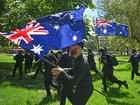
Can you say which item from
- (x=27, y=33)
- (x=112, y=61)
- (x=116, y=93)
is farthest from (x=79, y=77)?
(x=116, y=93)

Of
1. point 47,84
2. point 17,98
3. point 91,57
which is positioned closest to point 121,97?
point 47,84

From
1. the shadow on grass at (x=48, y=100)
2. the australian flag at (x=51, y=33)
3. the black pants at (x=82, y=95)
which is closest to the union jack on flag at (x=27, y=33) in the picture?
the australian flag at (x=51, y=33)

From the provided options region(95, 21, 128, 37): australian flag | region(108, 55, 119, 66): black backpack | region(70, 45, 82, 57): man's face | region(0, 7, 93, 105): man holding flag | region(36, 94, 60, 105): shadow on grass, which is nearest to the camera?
region(70, 45, 82, 57): man's face

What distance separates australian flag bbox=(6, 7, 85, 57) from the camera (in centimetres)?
1041

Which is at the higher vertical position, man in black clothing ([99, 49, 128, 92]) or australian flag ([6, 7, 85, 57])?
australian flag ([6, 7, 85, 57])

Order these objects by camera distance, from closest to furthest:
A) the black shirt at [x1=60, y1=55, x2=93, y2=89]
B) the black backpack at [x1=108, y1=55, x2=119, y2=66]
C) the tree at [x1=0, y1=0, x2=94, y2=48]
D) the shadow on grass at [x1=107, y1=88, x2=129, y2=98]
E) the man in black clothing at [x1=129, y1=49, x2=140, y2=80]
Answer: the black shirt at [x1=60, y1=55, x2=93, y2=89] < the shadow on grass at [x1=107, y1=88, x2=129, y2=98] < the black backpack at [x1=108, y1=55, x2=119, y2=66] < the man in black clothing at [x1=129, y1=49, x2=140, y2=80] < the tree at [x1=0, y1=0, x2=94, y2=48]

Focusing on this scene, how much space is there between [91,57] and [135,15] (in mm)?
17922

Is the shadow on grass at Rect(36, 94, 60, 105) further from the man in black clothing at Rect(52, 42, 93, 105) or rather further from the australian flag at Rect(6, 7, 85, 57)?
the man in black clothing at Rect(52, 42, 93, 105)

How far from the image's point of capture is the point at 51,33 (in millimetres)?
10797

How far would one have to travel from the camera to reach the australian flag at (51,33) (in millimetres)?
10414

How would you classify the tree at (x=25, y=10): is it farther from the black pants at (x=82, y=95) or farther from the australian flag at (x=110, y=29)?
the black pants at (x=82, y=95)

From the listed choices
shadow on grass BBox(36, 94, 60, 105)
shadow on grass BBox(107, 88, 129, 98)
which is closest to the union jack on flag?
shadow on grass BBox(36, 94, 60, 105)

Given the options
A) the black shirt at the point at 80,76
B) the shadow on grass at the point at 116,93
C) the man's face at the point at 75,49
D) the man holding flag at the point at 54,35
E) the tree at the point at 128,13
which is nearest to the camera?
the black shirt at the point at 80,76

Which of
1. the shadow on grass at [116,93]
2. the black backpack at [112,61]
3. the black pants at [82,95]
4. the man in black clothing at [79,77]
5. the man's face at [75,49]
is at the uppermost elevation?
the man's face at [75,49]
